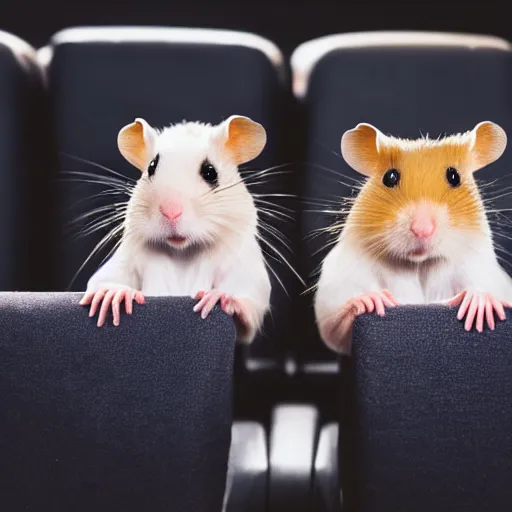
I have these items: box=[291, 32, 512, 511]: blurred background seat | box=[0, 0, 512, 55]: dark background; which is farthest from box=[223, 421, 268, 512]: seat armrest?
box=[0, 0, 512, 55]: dark background

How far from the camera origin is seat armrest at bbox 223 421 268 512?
972mm

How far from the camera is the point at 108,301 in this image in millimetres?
792

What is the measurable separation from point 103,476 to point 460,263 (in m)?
0.56

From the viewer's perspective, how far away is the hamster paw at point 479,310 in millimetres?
764

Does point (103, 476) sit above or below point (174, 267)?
below

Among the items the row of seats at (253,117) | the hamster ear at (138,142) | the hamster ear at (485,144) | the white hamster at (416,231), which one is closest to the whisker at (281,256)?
the row of seats at (253,117)

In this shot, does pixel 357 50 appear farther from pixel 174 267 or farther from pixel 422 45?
pixel 174 267

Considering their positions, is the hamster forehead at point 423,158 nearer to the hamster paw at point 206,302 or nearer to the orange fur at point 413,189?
the orange fur at point 413,189

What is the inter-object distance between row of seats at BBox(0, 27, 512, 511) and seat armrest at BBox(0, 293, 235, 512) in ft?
1.31


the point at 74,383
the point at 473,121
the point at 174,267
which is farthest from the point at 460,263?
the point at 74,383

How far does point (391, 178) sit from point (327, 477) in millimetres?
427

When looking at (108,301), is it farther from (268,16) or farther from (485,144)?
(268,16)

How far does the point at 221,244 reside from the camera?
107 centimetres

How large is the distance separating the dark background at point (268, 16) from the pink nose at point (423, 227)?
1.64 feet
